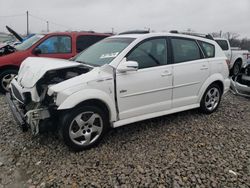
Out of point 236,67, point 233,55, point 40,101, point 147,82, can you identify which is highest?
point 233,55

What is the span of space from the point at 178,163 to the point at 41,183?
5.83ft

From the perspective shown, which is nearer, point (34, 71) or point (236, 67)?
point (34, 71)

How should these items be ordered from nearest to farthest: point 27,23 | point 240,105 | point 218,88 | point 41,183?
point 41,183 < point 218,88 < point 240,105 < point 27,23

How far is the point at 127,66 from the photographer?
3539mm

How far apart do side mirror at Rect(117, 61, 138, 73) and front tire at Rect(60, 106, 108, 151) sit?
2.22 feet

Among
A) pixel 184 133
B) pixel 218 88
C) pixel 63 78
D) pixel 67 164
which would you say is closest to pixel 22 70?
pixel 63 78

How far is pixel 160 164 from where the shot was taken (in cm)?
323

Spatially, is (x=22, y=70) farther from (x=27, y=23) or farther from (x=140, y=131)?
(x=27, y=23)

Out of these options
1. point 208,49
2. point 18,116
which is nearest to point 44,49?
point 18,116

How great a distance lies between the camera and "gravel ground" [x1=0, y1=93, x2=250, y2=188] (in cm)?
292

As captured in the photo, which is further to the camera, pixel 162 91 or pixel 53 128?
pixel 162 91

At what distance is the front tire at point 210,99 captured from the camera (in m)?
4.96

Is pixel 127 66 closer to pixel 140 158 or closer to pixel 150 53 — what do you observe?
pixel 150 53

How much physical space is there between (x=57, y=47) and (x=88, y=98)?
4.07m
